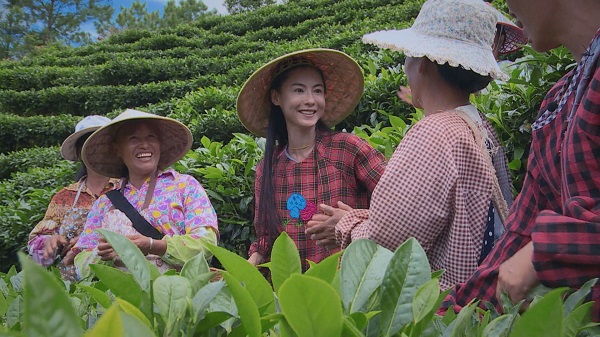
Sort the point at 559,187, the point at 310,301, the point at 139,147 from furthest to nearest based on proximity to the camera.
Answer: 1. the point at 139,147
2. the point at 559,187
3. the point at 310,301

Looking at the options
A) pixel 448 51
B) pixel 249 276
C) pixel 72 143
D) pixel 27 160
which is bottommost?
pixel 27 160

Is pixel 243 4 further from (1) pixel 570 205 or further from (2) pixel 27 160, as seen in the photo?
(1) pixel 570 205

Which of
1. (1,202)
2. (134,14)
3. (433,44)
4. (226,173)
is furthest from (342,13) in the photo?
(134,14)

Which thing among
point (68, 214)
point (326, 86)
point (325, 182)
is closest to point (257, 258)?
point (325, 182)

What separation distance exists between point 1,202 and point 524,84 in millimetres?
4701

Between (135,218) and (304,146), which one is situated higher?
(304,146)

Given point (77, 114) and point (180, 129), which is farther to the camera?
point (77, 114)

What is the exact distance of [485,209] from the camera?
156 centimetres

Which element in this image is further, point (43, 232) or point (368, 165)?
point (43, 232)

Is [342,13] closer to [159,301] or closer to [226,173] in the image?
[226,173]

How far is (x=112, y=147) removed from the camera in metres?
2.74

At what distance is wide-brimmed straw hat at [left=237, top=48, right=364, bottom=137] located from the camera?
242cm

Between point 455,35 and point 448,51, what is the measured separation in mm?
94

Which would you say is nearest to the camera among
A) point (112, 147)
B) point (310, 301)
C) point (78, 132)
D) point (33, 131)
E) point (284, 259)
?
point (310, 301)
